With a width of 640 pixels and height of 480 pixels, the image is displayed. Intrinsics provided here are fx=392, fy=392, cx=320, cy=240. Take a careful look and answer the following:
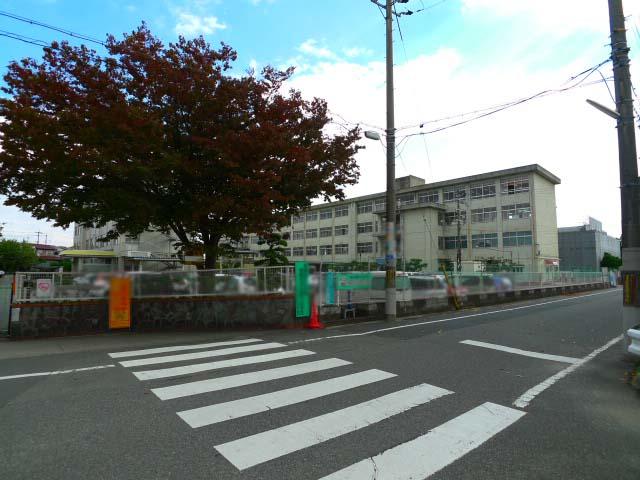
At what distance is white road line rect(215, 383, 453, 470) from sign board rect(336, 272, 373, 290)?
319 inches

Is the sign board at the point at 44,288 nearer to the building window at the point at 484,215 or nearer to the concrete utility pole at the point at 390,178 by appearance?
the concrete utility pole at the point at 390,178

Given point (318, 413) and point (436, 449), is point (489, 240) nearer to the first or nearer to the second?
point (318, 413)

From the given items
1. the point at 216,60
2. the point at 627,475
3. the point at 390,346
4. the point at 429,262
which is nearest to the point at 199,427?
the point at 627,475

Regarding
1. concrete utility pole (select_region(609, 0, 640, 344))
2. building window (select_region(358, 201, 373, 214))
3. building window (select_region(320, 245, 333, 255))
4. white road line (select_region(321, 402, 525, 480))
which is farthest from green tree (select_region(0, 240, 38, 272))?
concrete utility pole (select_region(609, 0, 640, 344))

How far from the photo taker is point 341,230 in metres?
67.6

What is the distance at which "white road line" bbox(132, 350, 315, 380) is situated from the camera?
6.54m

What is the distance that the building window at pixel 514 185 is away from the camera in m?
49.7

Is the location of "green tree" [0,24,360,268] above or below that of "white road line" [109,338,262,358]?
above

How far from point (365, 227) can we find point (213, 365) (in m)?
57.8

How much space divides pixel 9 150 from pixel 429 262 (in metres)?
49.6

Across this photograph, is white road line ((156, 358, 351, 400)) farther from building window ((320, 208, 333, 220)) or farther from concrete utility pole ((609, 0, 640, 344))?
building window ((320, 208, 333, 220))

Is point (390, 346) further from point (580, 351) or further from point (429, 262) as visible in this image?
point (429, 262)

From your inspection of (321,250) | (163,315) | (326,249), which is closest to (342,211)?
(326,249)

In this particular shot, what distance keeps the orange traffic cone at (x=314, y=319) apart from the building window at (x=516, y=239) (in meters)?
43.9
